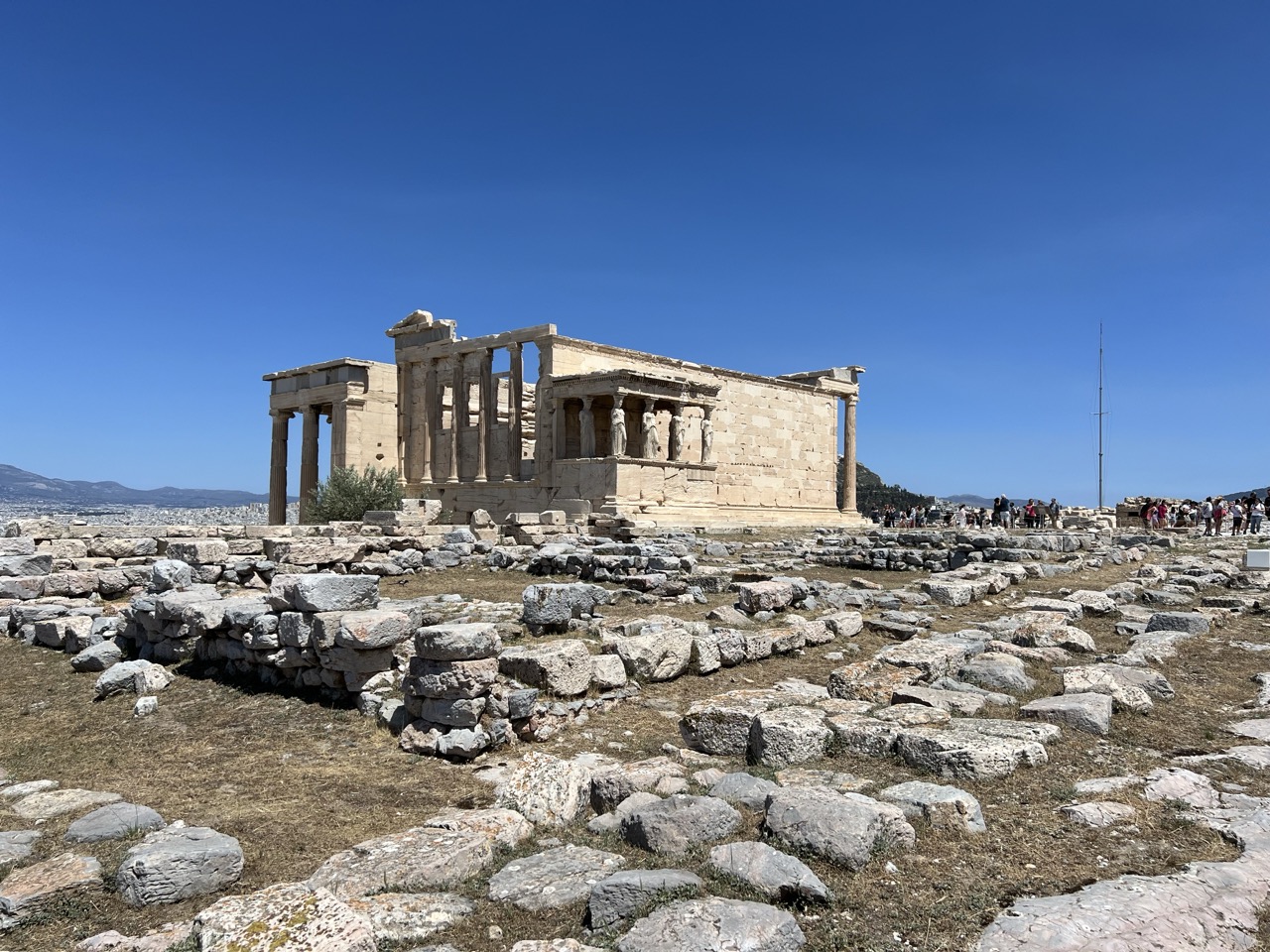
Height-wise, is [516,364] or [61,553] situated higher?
[516,364]

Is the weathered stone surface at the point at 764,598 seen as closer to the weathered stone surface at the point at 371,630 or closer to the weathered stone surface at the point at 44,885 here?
the weathered stone surface at the point at 371,630

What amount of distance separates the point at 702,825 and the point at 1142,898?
6.17ft

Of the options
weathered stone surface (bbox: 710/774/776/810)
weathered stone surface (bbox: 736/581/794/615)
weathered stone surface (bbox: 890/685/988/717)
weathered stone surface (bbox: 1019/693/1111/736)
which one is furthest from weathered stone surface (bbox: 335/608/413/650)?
weathered stone surface (bbox: 1019/693/1111/736)

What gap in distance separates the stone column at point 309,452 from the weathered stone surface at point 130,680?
88.4 feet

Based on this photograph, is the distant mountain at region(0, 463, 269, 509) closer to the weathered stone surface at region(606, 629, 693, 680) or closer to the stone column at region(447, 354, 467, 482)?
the stone column at region(447, 354, 467, 482)

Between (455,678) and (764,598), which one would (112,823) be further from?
(764,598)

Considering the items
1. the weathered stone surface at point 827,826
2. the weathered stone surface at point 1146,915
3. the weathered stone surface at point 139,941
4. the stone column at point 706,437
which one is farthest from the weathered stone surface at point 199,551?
the stone column at point 706,437

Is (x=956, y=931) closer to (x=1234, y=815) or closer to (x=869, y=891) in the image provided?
(x=869, y=891)

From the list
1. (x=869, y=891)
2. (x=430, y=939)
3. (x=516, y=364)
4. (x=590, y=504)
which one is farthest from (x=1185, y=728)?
(x=516, y=364)

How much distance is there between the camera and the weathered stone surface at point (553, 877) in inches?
158

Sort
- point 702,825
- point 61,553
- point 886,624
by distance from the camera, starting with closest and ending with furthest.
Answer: point 702,825 → point 886,624 → point 61,553

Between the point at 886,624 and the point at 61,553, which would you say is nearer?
the point at 886,624

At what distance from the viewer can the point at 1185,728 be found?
6.49 meters

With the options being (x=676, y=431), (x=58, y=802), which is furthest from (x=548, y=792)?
(x=676, y=431)
